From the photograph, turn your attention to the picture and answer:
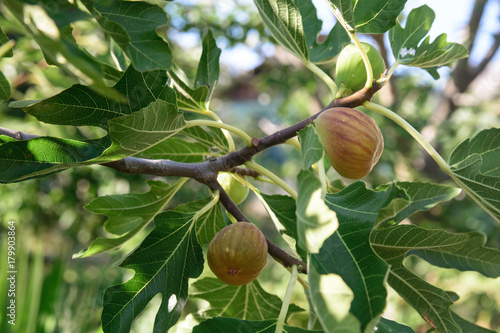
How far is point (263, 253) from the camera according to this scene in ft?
2.73

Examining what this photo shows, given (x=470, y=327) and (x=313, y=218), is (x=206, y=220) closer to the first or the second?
(x=313, y=218)

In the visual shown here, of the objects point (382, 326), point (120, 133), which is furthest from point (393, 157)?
point (120, 133)

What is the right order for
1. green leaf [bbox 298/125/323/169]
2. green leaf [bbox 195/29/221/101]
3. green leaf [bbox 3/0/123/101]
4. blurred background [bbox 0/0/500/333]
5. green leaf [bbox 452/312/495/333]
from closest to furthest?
green leaf [bbox 3/0/123/101], green leaf [bbox 298/125/323/169], green leaf [bbox 452/312/495/333], green leaf [bbox 195/29/221/101], blurred background [bbox 0/0/500/333]

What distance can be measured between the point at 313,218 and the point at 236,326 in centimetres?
32

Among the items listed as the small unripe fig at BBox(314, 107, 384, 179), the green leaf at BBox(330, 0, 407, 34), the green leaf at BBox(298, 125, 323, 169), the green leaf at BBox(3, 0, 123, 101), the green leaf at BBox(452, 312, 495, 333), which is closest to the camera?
→ the green leaf at BBox(3, 0, 123, 101)

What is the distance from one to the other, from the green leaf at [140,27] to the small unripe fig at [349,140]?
297mm

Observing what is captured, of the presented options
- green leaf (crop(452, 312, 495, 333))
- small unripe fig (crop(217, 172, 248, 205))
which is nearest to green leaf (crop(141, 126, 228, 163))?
small unripe fig (crop(217, 172, 248, 205))

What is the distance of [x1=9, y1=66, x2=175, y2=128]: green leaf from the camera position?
2.34 ft

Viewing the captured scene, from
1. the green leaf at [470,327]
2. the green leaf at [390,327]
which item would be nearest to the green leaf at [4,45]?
the green leaf at [390,327]

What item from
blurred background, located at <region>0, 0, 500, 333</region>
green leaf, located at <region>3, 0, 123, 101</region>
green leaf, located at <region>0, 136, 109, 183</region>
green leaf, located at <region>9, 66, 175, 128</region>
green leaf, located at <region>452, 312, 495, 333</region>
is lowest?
blurred background, located at <region>0, 0, 500, 333</region>

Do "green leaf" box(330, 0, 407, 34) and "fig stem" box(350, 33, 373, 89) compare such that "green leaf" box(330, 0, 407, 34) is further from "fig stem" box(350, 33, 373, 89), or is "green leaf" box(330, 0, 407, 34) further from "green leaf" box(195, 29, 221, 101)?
"green leaf" box(195, 29, 221, 101)

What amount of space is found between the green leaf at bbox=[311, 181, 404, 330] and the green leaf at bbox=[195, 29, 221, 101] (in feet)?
1.64

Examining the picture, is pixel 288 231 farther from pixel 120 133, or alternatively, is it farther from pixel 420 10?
pixel 420 10

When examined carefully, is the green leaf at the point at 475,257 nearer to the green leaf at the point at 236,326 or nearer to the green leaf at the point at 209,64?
the green leaf at the point at 236,326
